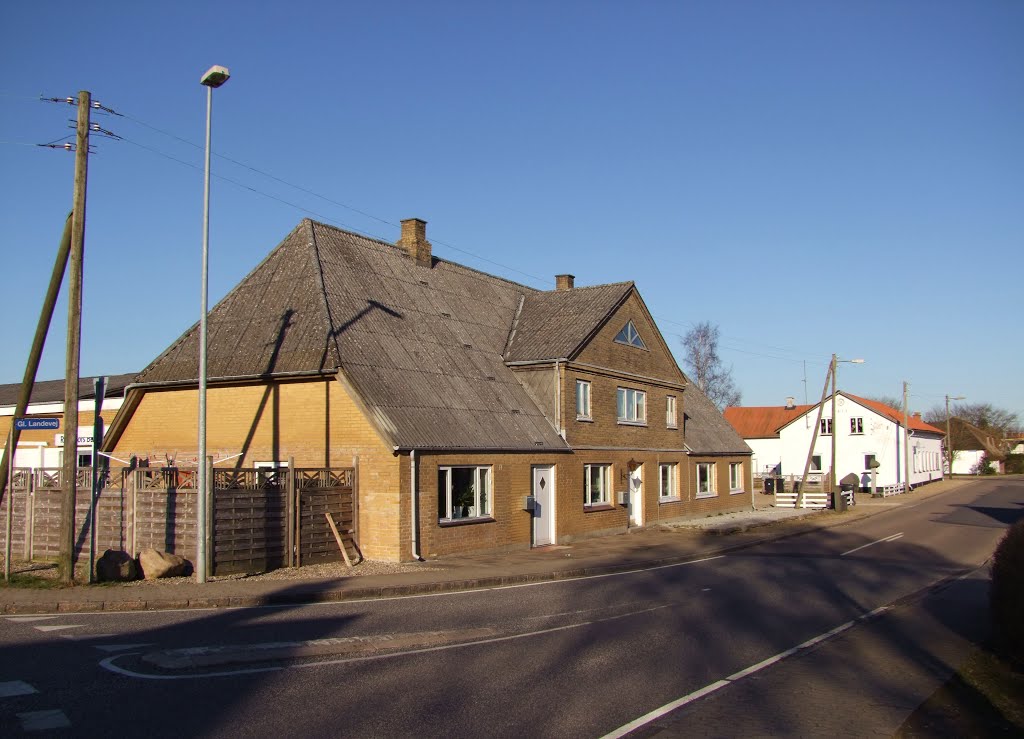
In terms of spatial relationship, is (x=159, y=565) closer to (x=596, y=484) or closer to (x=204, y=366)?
(x=204, y=366)

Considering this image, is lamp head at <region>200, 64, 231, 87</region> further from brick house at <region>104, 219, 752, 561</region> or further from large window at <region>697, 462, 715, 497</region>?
large window at <region>697, 462, 715, 497</region>

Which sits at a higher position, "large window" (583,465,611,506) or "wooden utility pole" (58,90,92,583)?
"wooden utility pole" (58,90,92,583)

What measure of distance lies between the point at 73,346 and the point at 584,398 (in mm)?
15309

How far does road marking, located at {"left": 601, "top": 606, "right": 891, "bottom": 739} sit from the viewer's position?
7547 mm

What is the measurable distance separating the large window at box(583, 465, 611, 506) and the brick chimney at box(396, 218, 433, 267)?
850 centimetres

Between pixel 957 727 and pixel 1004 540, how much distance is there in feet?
14.2

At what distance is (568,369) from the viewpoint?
2686 cm

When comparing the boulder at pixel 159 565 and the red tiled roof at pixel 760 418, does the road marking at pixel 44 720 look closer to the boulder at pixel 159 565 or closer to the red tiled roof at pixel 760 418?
the boulder at pixel 159 565

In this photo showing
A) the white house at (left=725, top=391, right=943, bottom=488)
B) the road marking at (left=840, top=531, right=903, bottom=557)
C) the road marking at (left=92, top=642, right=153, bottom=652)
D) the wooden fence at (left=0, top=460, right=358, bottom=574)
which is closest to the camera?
the road marking at (left=92, top=642, right=153, bottom=652)

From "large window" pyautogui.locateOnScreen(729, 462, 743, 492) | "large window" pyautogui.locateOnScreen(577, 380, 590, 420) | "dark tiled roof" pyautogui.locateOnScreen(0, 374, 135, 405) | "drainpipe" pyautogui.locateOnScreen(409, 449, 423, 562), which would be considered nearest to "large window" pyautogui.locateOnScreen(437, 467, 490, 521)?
"drainpipe" pyautogui.locateOnScreen(409, 449, 423, 562)

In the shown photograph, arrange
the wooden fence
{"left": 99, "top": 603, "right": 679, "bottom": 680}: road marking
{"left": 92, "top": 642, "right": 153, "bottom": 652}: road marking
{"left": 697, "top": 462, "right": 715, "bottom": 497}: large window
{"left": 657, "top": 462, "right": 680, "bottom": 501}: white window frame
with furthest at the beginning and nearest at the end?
{"left": 697, "top": 462, "right": 715, "bottom": 497}: large window → {"left": 657, "top": 462, "right": 680, "bottom": 501}: white window frame → the wooden fence → {"left": 92, "top": 642, "right": 153, "bottom": 652}: road marking → {"left": 99, "top": 603, "right": 679, "bottom": 680}: road marking

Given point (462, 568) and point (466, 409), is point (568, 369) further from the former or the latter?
point (462, 568)

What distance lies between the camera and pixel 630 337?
30.9 meters

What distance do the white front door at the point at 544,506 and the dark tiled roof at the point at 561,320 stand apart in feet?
11.9
